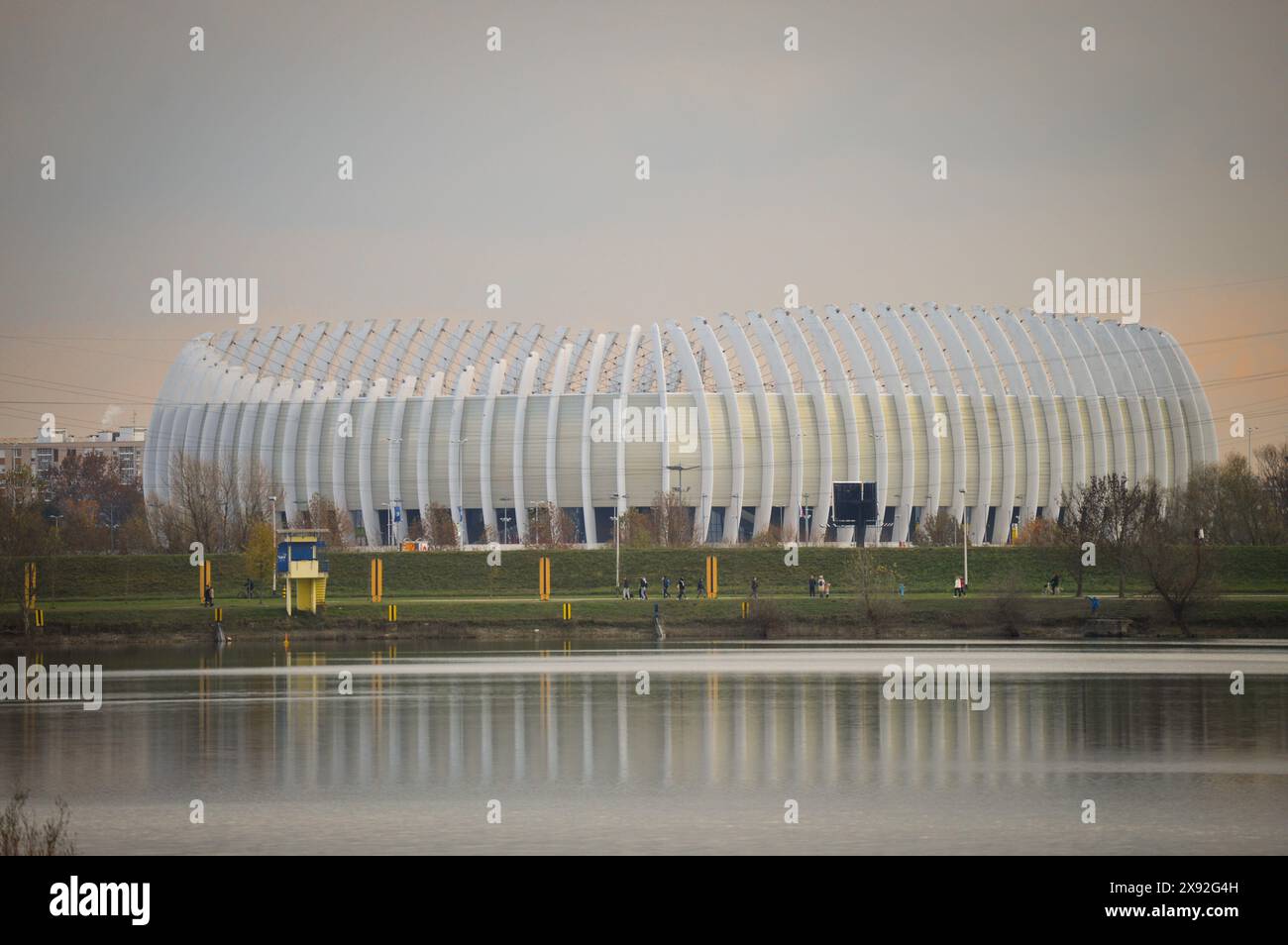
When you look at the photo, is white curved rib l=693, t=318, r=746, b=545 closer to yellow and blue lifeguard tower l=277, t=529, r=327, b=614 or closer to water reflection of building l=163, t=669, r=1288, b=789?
yellow and blue lifeguard tower l=277, t=529, r=327, b=614

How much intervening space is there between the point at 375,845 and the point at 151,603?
40.5 meters

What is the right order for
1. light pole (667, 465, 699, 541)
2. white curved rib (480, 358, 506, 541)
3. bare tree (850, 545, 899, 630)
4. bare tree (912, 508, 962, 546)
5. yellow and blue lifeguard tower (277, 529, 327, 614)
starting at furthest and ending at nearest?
white curved rib (480, 358, 506, 541), light pole (667, 465, 699, 541), bare tree (912, 508, 962, 546), yellow and blue lifeguard tower (277, 529, 327, 614), bare tree (850, 545, 899, 630)

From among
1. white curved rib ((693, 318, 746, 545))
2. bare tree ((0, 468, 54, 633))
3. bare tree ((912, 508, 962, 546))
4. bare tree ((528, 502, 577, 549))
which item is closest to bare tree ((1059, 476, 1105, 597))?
bare tree ((912, 508, 962, 546))

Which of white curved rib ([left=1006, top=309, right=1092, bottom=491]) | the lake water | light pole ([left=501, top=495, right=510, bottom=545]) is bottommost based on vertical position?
the lake water

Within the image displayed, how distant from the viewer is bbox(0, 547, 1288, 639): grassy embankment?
48094mm

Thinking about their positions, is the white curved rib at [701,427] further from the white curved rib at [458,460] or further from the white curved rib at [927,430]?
the white curved rib at [458,460]

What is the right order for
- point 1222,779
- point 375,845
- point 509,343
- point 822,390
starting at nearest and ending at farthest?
point 375,845 → point 1222,779 → point 822,390 → point 509,343

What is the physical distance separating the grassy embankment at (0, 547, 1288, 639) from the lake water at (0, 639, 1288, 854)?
11164 millimetres

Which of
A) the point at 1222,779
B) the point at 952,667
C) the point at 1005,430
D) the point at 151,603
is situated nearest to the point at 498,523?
the point at 1005,430

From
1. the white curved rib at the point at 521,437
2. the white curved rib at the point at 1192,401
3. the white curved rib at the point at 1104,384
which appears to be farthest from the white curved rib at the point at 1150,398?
the white curved rib at the point at 521,437

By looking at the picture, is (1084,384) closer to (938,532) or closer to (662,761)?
(938,532)

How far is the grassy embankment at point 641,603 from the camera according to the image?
48.1 meters
